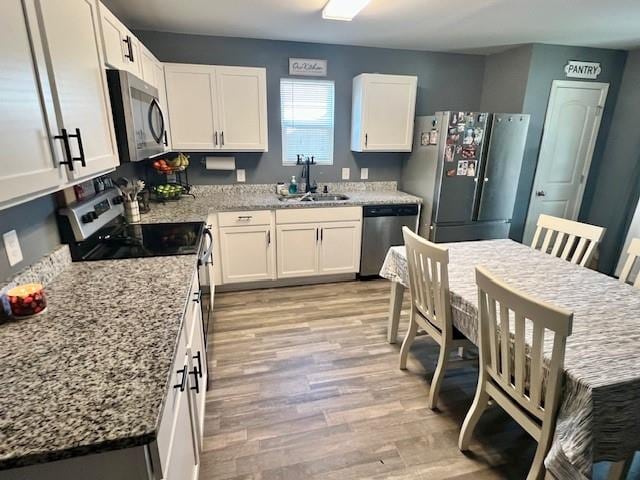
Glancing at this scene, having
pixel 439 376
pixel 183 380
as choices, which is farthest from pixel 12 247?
pixel 439 376

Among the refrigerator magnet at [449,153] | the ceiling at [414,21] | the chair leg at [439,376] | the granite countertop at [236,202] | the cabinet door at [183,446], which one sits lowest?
the chair leg at [439,376]

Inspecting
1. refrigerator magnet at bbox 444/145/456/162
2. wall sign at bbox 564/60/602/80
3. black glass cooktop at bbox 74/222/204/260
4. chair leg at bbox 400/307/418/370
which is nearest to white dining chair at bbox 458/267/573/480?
chair leg at bbox 400/307/418/370

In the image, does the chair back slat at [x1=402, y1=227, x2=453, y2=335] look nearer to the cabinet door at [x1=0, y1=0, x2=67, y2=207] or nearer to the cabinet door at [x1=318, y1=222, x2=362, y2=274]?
the cabinet door at [x1=318, y1=222, x2=362, y2=274]

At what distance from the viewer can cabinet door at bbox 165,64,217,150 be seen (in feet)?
9.90

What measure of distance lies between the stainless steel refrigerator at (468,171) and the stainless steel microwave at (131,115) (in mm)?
2492

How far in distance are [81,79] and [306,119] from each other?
8.49 feet

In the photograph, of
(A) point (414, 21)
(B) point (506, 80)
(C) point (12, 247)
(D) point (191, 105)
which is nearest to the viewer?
(C) point (12, 247)

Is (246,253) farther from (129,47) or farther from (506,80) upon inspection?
(506,80)

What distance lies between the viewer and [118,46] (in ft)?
5.98

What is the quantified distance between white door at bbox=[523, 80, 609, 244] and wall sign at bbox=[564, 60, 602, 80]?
0.28 feet

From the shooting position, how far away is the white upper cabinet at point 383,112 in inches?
136

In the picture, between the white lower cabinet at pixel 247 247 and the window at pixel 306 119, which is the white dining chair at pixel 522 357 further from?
the window at pixel 306 119

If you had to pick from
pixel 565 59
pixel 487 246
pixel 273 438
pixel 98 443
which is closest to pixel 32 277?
pixel 98 443

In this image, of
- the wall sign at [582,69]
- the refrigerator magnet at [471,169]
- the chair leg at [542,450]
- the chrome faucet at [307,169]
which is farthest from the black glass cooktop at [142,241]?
the wall sign at [582,69]
